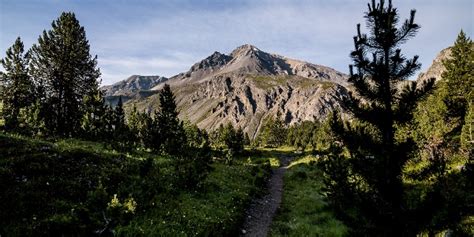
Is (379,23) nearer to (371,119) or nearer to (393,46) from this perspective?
(393,46)

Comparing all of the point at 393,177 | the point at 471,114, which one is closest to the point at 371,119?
the point at 393,177

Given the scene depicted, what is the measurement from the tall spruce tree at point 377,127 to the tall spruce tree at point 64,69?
4848 centimetres

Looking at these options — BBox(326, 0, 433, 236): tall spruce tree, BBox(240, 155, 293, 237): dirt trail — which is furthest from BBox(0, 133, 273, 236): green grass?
BBox(326, 0, 433, 236): tall spruce tree

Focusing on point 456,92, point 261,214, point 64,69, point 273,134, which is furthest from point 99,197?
point 273,134

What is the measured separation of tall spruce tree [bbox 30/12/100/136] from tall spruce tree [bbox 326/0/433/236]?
159ft

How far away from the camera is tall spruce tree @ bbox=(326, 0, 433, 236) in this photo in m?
8.15

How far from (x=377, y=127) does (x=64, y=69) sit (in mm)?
49434

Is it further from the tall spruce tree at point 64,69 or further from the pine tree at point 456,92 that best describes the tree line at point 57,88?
the pine tree at point 456,92

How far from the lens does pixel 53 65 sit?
47938mm

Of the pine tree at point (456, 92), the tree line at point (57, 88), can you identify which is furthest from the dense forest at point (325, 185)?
the pine tree at point (456, 92)

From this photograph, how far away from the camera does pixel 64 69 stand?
159 feet

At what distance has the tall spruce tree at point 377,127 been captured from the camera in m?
8.15

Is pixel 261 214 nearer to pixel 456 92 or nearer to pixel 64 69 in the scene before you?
pixel 64 69

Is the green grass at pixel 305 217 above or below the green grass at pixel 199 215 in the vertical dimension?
below
